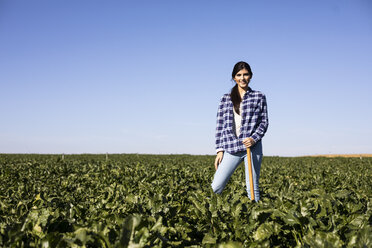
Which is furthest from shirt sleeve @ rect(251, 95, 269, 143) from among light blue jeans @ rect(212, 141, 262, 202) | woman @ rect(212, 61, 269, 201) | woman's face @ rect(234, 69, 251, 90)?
woman's face @ rect(234, 69, 251, 90)

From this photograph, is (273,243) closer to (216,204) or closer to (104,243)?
(216,204)

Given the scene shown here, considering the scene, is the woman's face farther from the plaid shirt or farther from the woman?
the plaid shirt

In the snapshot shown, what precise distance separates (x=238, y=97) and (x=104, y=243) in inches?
121

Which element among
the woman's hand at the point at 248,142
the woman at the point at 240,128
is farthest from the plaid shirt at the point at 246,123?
the woman's hand at the point at 248,142

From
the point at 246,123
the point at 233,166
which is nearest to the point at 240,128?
the point at 246,123

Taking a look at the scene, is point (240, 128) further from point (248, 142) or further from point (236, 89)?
point (236, 89)

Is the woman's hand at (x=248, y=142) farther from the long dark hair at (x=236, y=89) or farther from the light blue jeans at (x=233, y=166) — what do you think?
the long dark hair at (x=236, y=89)

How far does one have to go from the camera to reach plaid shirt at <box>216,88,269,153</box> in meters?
4.25

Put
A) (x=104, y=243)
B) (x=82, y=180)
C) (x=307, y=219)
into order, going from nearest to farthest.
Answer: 1. (x=104, y=243)
2. (x=307, y=219)
3. (x=82, y=180)

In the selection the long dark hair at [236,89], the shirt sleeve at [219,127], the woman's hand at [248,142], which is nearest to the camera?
the woman's hand at [248,142]

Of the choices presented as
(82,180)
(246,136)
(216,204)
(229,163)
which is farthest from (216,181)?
(82,180)

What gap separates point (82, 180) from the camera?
884 cm

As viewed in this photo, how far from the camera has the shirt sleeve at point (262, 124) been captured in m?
4.18

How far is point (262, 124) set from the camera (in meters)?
4.32
